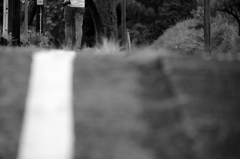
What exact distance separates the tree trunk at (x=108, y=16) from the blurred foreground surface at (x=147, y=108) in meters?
8.04

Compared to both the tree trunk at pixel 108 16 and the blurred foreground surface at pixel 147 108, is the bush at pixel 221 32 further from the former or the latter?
the blurred foreground surface at pixel 147 108

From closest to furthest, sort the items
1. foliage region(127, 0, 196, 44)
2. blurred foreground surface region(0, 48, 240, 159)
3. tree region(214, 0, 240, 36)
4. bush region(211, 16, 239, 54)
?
blurred foreground surface region(0, 48, 240, 159) < tree region(214, 0, 240, 36) < bush region(211, 16, 239, 54) < foliage region(127, 0, 196, 44)

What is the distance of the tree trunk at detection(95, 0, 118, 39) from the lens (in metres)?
10.2

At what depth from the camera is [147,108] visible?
1.91 metres

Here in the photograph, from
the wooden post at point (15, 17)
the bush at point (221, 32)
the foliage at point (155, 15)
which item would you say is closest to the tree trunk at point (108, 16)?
the bush at point (221, 32)

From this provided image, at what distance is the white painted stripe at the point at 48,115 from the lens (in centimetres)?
185

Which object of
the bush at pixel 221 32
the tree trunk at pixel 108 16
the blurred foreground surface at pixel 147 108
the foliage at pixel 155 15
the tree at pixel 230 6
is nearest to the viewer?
the blurred foreground surface at pixel 147 108

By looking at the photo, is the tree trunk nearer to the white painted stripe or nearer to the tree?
the tree

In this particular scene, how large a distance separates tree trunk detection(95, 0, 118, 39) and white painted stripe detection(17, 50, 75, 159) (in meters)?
7.95

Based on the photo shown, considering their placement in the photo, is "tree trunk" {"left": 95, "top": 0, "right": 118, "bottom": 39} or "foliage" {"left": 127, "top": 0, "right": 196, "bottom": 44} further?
"foliage" {"left": 127, "top": 0, "right": 196, "bottom": 44}

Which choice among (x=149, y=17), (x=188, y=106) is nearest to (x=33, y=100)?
(x=188, y=106)

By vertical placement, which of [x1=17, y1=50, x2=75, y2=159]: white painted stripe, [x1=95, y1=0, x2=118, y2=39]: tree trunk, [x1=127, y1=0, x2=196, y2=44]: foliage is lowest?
[x1=17, y1=50, x2=75, y2=159]: white painted stripe

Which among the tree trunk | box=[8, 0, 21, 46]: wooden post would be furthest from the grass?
the tree trunk

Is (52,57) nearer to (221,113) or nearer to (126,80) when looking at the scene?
(126,80)
